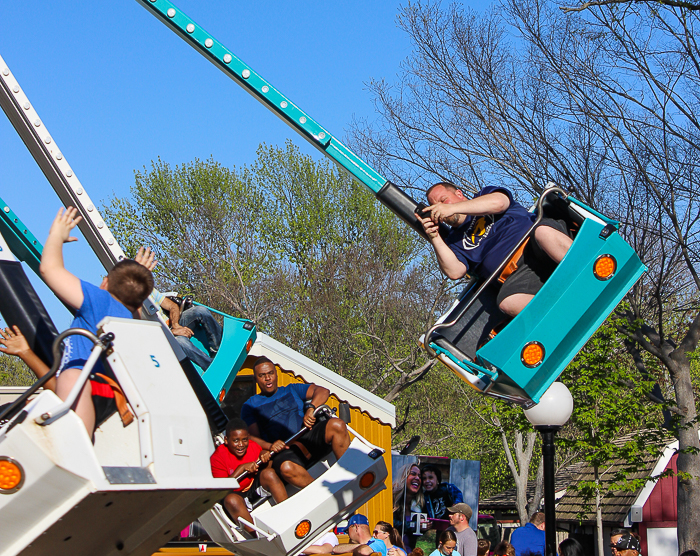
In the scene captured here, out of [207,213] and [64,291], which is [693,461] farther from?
[207,213]

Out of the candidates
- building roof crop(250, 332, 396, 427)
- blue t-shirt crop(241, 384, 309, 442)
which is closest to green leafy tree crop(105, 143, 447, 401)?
building roof crop(250, 332, 396, 427)

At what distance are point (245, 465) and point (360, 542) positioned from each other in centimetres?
299

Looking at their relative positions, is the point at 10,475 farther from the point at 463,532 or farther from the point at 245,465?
the point at 463,532

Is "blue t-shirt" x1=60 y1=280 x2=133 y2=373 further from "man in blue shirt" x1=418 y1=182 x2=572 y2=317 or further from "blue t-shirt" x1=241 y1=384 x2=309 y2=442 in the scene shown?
"blue t-shirt" x1=241 y1=384 x2=309 y2=442

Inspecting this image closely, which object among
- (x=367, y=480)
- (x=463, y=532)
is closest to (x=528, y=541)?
(x=463, y=532)

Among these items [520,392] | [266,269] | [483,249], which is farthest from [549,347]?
[266,269]

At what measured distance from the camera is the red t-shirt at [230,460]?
5.57 meters

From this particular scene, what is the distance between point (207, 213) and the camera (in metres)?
28.2

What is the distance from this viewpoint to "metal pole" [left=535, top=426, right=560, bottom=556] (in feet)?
20.8

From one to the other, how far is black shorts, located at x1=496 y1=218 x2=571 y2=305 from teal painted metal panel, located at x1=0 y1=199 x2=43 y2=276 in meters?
3.43

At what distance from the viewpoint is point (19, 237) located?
5418 millimetres

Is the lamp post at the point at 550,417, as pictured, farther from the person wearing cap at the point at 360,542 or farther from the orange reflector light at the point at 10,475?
the orange reflector light at the point at 10,475

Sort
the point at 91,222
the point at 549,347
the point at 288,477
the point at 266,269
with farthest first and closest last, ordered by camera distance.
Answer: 1. the point at 266,269
2. the point at 288,477
3. the point at 91,222
4. the point at 549,347

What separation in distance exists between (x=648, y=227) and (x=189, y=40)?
10426mm
